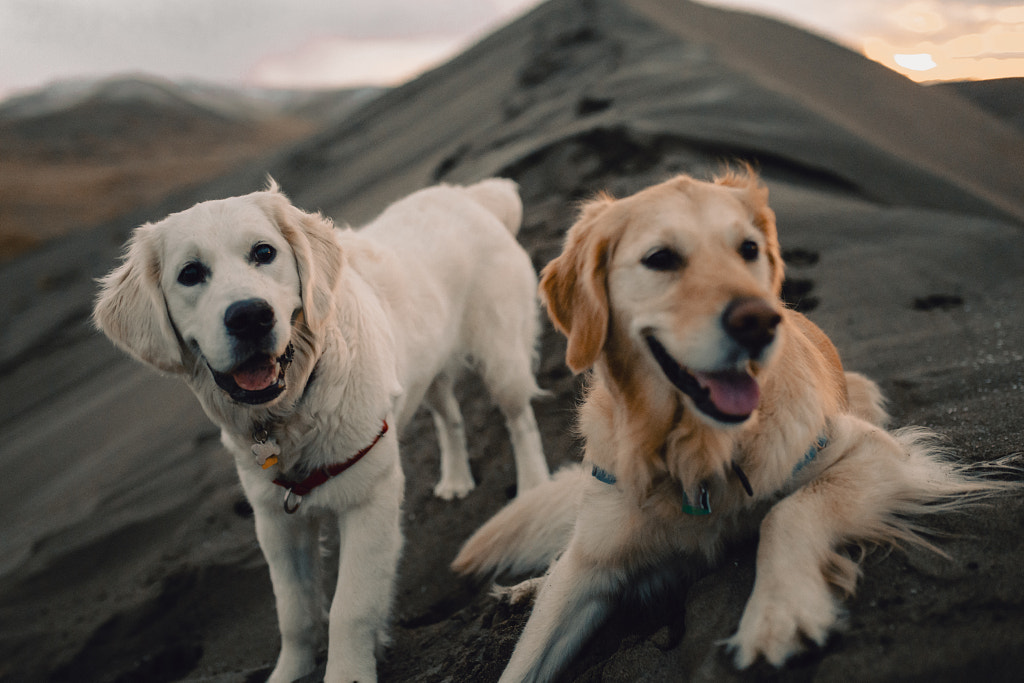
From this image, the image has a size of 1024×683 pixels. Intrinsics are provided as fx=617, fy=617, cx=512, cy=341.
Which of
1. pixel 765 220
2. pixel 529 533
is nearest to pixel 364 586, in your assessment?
pixel 529 533

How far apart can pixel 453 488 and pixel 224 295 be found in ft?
6.55

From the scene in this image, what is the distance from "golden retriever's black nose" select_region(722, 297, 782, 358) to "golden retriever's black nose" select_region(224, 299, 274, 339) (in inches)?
52.7

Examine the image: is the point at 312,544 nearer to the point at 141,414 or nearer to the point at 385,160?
the point at 141,414

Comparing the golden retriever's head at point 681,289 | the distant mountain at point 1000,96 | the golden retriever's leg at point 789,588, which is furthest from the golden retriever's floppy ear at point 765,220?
the distant mountain at point 1000,96

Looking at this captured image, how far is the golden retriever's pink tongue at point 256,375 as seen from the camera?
1.97 metres

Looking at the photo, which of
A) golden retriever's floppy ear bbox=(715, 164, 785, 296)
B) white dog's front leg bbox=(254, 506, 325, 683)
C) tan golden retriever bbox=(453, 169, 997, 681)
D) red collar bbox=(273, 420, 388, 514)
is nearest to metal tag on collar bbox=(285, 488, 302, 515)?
red collar bbox=(273, 420, 388, 514)

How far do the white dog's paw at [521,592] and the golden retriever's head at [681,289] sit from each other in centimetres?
92

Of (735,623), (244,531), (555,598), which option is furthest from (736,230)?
(244,531)

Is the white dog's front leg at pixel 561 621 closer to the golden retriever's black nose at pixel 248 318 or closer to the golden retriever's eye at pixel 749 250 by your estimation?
the golden retriever's eye at pixel 749 250

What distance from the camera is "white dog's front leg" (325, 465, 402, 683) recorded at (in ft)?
7.19

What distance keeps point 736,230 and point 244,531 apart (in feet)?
10.2

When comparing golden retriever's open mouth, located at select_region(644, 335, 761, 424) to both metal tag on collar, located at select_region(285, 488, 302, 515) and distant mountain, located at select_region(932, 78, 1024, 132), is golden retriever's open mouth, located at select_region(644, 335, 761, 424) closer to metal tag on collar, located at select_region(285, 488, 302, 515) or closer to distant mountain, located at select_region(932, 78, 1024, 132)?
metal tag on collar, located at select_region(285, 488, 302, 515)

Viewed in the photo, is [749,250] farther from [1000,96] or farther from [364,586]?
[1000,96]

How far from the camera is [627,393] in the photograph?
6.19 feet
